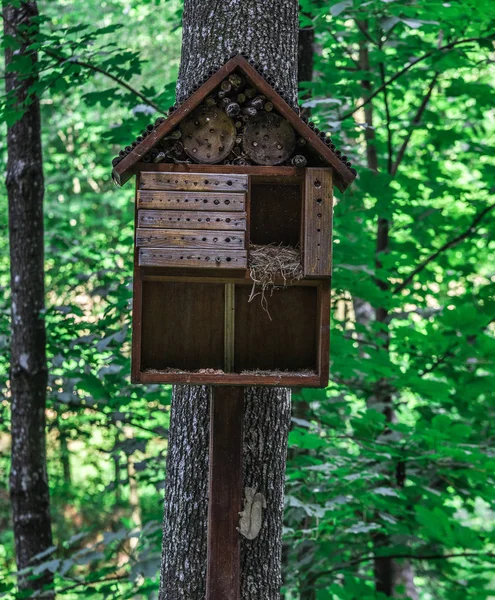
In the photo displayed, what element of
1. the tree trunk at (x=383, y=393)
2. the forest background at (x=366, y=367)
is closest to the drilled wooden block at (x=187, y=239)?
the forest background at (x=366, y=367)

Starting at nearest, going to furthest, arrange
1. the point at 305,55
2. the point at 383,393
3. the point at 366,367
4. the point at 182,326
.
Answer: the point at 182,326 → the point at 366,367 → the point at 305,55 → the point at 383,393

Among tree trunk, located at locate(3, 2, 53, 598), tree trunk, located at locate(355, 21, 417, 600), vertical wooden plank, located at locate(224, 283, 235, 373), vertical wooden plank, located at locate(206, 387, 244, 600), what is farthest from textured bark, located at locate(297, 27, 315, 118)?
vertical wooden plank, located at locate(206, 387, 244, 600)

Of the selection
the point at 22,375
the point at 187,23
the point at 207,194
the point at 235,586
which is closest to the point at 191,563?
the point at 235,586

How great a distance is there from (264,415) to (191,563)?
0.59 m

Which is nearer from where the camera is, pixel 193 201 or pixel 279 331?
pixel 193 201

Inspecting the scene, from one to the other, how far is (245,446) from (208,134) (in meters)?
1.10

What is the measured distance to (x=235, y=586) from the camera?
2.36 meters

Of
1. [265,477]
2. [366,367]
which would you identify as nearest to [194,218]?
[265,477]

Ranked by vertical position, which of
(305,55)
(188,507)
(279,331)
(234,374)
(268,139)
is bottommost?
(188,507)

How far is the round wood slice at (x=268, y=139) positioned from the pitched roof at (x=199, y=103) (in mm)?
53

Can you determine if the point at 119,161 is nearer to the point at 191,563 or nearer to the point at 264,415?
the point at 264,415

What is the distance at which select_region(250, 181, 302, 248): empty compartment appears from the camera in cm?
254

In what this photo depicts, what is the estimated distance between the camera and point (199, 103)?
2.27m

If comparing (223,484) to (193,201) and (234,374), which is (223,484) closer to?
(234,374)
